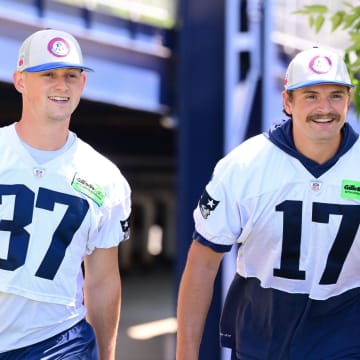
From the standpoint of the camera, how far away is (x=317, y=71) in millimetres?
4062

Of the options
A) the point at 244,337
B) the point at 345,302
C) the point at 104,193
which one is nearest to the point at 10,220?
the point at 104,193

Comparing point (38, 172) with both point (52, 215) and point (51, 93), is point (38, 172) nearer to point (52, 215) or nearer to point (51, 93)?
point (52, 215)

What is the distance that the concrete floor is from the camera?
13289mm

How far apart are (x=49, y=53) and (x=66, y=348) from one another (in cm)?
127

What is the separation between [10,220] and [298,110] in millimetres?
1341

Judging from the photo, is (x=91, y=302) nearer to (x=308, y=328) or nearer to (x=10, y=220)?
(x=10, y=220)

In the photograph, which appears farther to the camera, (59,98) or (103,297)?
(103,297)

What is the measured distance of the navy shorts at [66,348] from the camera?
3.87 meters

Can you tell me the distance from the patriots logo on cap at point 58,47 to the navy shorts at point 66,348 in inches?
46.5

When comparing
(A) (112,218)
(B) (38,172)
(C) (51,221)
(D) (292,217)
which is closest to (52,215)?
(C) (51,221)

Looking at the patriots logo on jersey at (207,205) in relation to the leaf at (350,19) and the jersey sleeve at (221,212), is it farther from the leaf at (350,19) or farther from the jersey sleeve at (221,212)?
the leaf at (350,19)

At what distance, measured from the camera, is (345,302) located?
13.6 feet

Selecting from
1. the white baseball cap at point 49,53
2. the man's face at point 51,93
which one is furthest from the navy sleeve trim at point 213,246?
the white baseball cap at point 49,53

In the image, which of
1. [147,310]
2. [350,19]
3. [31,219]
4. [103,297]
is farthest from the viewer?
[147,310]
